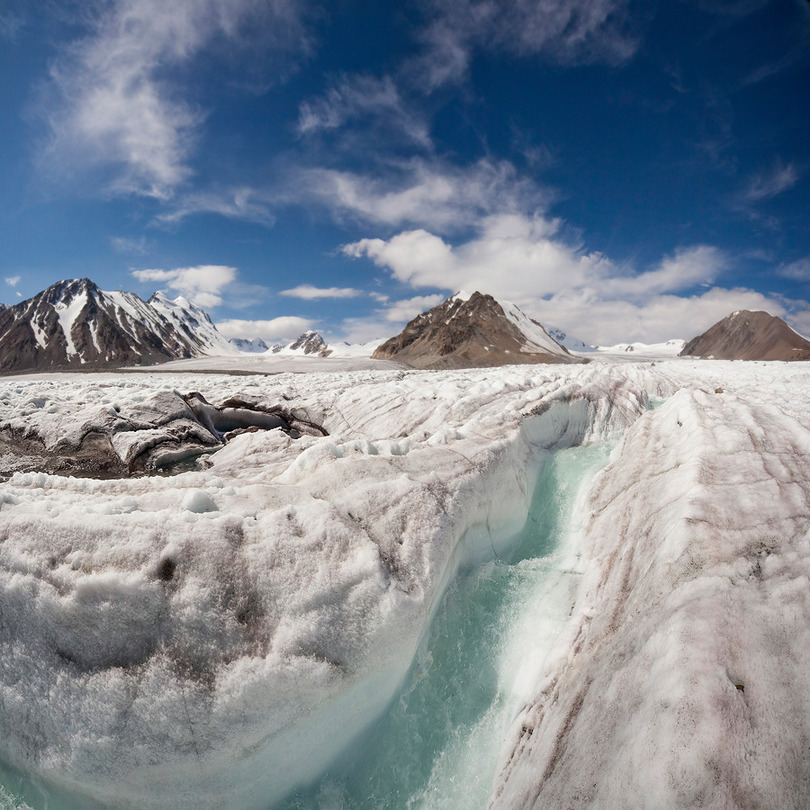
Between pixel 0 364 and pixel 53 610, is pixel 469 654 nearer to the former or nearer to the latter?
pixel 53 610

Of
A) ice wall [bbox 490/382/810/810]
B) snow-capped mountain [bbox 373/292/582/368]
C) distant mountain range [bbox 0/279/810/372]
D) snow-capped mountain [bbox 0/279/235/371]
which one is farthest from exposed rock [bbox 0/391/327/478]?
snow-capped mountain [bbox 0/279/235/371]

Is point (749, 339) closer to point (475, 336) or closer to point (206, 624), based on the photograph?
point (475, 336)

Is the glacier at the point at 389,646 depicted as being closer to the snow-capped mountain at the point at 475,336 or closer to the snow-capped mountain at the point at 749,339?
the snow-capped mountain at the point at 475,336

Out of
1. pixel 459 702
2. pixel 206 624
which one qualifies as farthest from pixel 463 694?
pixel 206 624

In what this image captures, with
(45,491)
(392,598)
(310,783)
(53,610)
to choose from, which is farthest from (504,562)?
(45,491)

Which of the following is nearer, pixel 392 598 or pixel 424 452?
pixel 392 598

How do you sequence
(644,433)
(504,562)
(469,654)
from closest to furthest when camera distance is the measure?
1. (469,654)
2. (504,562)
3. (644,433)

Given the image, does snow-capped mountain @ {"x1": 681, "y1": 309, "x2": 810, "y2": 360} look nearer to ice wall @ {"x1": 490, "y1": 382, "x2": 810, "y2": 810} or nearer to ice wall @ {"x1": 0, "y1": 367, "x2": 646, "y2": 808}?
ice wall @ {"x1": 490, "y1": 382, "x2": 810, "y2": 810}
